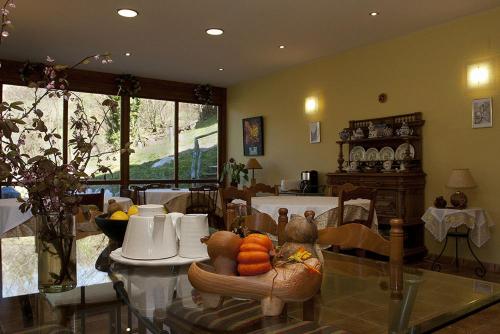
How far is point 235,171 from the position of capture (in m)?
7.75

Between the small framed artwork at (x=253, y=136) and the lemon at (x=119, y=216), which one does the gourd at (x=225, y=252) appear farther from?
the small framed artwork at (x=253, y=136)

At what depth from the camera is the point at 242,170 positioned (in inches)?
302

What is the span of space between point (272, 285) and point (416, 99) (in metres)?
4.91

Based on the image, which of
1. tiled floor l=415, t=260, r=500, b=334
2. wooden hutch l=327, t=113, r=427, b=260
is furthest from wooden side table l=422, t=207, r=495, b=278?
tiled floor l=415, t=260, r=500, b=334

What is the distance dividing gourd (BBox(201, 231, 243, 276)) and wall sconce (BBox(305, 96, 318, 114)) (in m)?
5.86

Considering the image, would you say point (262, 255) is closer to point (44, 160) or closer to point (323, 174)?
point (44, 160)

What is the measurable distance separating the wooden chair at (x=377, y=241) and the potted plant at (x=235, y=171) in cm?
611

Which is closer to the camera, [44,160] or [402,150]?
[44,160]

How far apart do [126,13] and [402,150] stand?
3559 millimetres

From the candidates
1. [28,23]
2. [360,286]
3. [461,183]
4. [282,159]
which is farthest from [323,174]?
[360,286]

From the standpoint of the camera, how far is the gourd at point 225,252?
94 centimetres

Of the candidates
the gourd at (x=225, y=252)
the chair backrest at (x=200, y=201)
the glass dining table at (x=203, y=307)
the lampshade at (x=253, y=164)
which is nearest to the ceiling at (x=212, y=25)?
the lampshade at (x=253, y=164)

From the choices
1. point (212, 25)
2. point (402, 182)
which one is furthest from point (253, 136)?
point (402, 182)

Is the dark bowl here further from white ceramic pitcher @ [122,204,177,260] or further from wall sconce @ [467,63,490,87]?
wall sconce @ [467,63,490,87]
